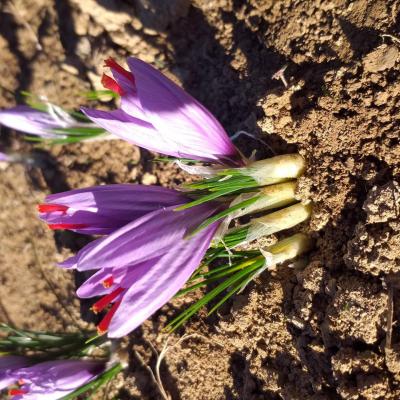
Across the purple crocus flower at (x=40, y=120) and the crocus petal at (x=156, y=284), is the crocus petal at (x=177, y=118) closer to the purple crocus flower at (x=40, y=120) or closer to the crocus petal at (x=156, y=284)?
the crocus petal at (x=156, y=284)

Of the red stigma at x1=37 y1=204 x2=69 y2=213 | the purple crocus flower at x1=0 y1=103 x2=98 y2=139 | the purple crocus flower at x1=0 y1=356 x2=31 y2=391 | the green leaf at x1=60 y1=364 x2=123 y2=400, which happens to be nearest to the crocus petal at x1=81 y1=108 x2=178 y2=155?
the red stigma at x1=37 y1=204 x2=69 y2=213

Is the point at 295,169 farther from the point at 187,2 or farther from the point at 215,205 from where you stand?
the point at 187,2

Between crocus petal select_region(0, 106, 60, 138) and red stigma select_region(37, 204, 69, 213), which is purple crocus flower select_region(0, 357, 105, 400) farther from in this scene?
crocus petal select_region(0, 106, 60, 138)

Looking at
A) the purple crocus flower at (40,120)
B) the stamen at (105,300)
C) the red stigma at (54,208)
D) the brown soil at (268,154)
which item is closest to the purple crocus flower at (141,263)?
the stamen at (105,300)

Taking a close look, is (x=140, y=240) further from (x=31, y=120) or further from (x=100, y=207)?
(x=31, y=120)

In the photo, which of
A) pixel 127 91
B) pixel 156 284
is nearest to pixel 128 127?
pixel 127 91

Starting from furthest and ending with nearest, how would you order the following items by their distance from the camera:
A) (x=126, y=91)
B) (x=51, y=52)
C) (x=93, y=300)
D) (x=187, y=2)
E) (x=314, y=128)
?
(x=51, y=52) → (x=93, y=300) → (x=187, y=2) → (x=314, y=128) → (x=126, y=91)

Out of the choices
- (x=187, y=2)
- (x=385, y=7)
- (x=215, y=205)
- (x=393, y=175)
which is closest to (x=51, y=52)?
(x=187, y=2)
